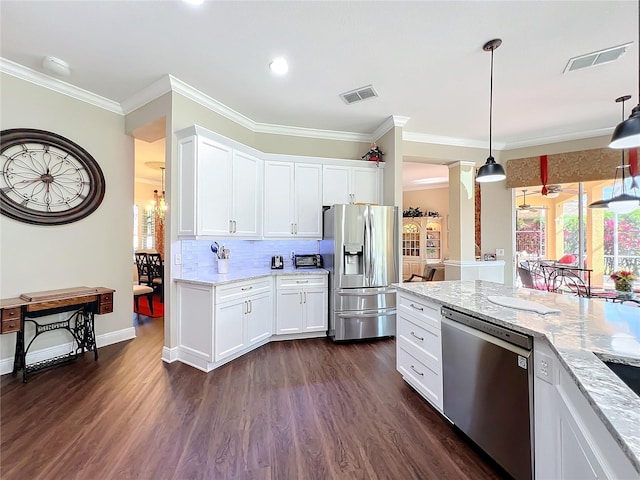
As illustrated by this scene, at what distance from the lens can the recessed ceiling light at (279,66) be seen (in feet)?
8.72

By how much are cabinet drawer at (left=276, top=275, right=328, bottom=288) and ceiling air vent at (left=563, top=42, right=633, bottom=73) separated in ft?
11.1

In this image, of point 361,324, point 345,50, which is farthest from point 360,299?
point 345,50

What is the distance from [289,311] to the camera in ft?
12.1

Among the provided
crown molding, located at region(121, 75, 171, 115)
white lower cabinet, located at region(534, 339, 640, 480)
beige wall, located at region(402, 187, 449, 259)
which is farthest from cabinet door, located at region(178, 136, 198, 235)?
beige wall, located at region(402, 187, 449, 259)

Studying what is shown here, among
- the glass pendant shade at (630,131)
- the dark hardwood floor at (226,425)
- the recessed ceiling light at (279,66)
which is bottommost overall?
the dark hardwood floor at (226,425)

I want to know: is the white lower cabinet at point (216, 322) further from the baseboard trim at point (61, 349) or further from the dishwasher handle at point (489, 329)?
the dishwasher handle at point (489, 329)

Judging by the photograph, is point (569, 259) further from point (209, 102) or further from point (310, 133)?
point (209, 102)

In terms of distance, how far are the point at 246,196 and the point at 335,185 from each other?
1.34 m

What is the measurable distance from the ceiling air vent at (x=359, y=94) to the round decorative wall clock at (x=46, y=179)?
3088 mm

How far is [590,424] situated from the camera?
892 millimetres

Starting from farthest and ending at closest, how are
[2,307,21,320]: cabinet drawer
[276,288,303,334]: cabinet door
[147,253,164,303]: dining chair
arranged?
[147,253,164,303]: dining chair < [276,288,303,334]: cabinet door < [2,307,21,320]: cabinet drawer

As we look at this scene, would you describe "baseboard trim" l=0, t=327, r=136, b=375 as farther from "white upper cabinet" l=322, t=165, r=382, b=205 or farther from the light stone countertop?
"white upper cabinet" l=322, t=165, r=382, b=205

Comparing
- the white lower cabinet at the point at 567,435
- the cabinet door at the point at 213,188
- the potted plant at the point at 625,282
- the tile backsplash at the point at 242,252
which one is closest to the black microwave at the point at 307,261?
the tile backsplash at the point at 242,252

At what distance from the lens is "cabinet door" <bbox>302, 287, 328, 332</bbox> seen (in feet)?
12.3
